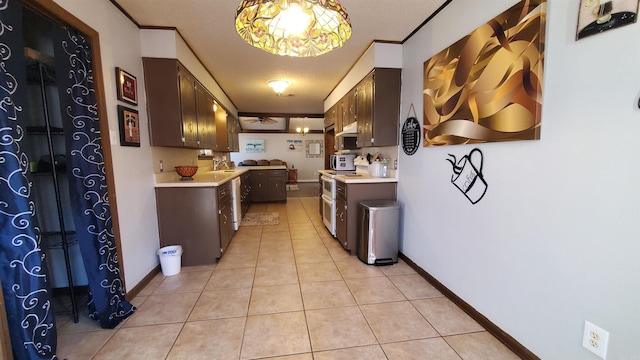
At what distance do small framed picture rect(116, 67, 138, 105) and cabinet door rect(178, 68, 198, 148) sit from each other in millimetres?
417

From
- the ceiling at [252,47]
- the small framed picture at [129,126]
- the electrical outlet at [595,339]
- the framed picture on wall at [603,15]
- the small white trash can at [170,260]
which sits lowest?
the small white trash can at [170,260]

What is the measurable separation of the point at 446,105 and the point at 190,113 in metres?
2.74

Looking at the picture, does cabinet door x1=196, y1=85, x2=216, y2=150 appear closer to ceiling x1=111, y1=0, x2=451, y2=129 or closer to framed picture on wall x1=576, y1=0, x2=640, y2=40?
ceiling x1=111, y1=0, x2=451, y2=129

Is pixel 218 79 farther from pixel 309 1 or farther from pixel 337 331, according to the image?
pixel 337 331

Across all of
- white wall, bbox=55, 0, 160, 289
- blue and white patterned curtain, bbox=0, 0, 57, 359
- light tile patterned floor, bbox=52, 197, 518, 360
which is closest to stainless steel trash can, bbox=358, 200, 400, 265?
light tile patterned floor, bbox=52, 197, 518, 360

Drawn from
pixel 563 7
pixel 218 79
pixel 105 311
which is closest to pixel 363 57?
pixel 563 7

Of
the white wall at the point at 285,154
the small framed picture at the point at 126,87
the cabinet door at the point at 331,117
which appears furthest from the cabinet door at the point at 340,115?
the white wall at the point at 285,154

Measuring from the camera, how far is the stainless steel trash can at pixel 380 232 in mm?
2738

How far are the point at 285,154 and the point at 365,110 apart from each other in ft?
23.3

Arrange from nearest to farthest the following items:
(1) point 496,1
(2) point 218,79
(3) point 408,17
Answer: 1. (1) point 496,1
2. (3) point 408,17
3. (2) point 218,79

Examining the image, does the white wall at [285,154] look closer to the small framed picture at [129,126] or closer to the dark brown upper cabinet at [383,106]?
the dark brown upper cabinet at [383,106]

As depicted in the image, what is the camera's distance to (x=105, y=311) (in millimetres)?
1774

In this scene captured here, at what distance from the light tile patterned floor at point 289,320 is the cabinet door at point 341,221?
398mm

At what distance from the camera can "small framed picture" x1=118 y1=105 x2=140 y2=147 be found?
212cm
